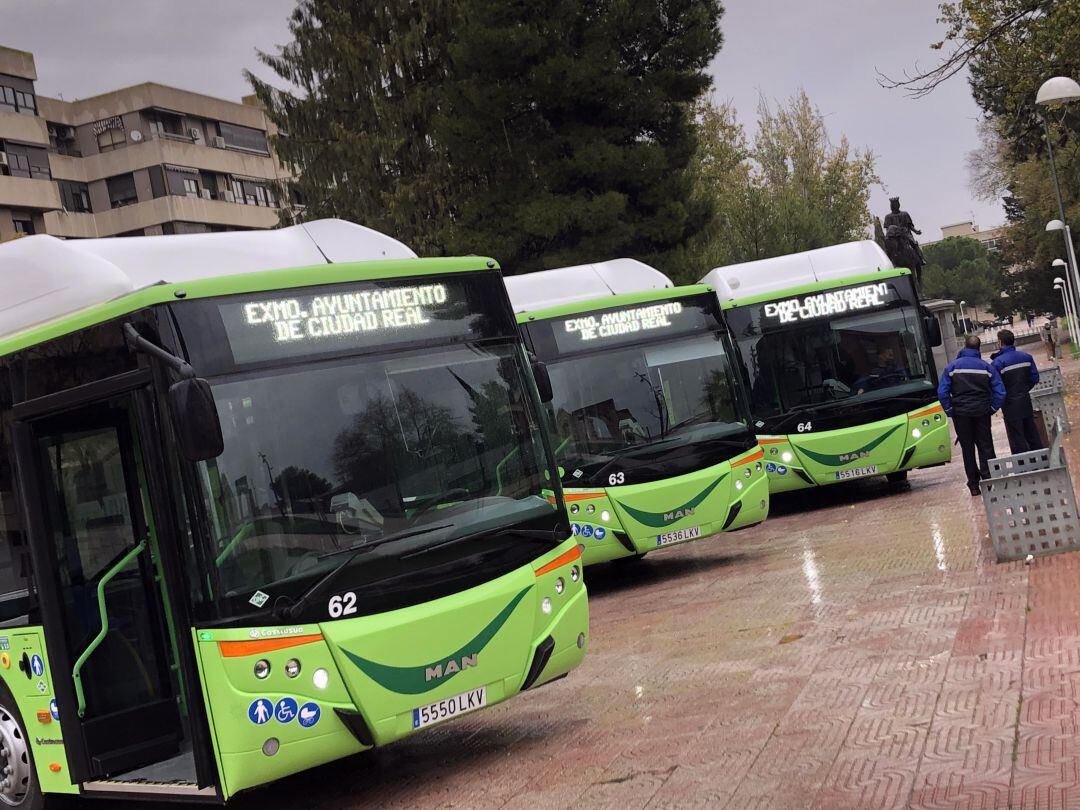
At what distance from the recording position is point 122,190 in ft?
212

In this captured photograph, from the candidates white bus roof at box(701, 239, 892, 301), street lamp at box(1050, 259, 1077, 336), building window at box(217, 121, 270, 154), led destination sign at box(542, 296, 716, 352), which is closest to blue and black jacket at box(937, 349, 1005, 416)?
led destination sign at box(542, 296, 716, 352)

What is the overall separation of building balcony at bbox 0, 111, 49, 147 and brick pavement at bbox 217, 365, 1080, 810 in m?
51.2

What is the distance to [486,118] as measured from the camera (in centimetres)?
3155

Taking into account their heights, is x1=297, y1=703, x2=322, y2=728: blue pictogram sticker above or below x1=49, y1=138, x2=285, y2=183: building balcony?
below

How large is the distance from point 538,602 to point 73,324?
296cm

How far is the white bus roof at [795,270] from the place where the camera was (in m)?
19.2

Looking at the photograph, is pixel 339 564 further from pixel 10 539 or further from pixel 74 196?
pixel 74 196

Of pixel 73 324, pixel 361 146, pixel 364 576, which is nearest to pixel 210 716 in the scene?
pixel 364 576

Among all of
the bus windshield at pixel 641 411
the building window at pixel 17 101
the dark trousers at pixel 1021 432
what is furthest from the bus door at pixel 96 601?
the building window at pixel 17 101

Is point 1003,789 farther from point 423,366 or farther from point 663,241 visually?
point 663,241

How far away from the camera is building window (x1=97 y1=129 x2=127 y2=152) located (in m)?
64.1

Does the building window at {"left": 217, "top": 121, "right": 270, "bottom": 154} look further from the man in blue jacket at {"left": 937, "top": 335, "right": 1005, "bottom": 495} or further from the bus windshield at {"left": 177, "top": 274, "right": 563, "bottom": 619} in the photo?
the bus windshield at {"left": 177, "top": 274, "right": 563, "bottom": 619}

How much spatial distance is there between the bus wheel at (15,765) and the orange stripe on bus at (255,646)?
2.01 m

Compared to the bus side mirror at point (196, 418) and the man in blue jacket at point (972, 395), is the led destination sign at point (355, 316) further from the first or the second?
the man in blue jacket at point (972, 395)
